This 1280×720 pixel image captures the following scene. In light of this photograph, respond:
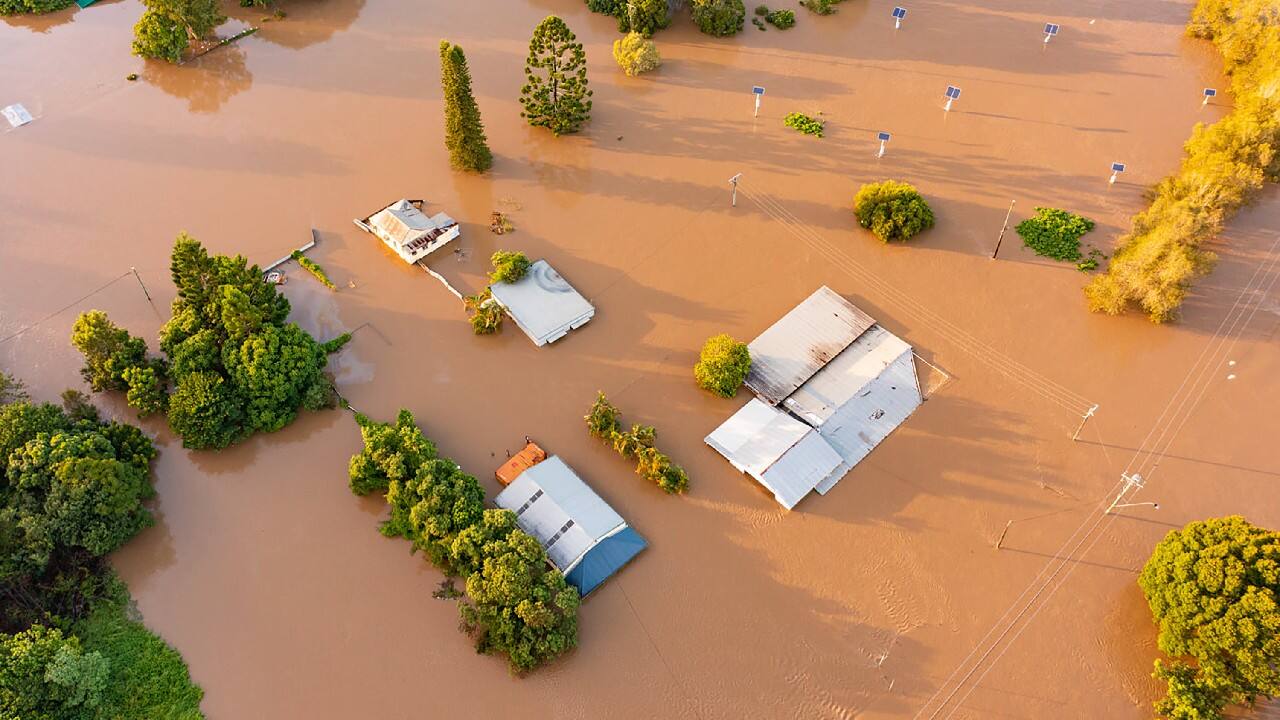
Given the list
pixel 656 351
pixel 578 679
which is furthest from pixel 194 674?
pixel 656 351

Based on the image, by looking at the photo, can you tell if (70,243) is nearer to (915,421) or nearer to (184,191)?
(184,191)

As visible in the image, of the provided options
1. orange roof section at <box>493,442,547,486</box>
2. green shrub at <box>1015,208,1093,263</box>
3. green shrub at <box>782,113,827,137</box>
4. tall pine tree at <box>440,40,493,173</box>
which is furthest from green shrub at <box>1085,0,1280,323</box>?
tall pine tree at <box>440,40,493,173</box>

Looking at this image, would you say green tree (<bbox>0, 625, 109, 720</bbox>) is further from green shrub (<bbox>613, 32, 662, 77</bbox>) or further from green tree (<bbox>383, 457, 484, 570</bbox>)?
green shrub (<bbox>613, 32, 662, 77</bbox>)

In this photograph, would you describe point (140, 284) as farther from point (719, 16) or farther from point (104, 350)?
point (719, 16)

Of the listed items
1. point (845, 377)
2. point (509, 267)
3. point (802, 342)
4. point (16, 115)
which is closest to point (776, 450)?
point (845, 377)

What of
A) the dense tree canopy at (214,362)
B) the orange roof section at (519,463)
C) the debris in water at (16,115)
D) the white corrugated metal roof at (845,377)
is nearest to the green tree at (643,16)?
the white corrugated metal roof at (845,377)

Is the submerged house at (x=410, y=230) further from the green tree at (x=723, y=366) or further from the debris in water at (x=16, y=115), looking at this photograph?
the debris in water at (x=16, y=115)
